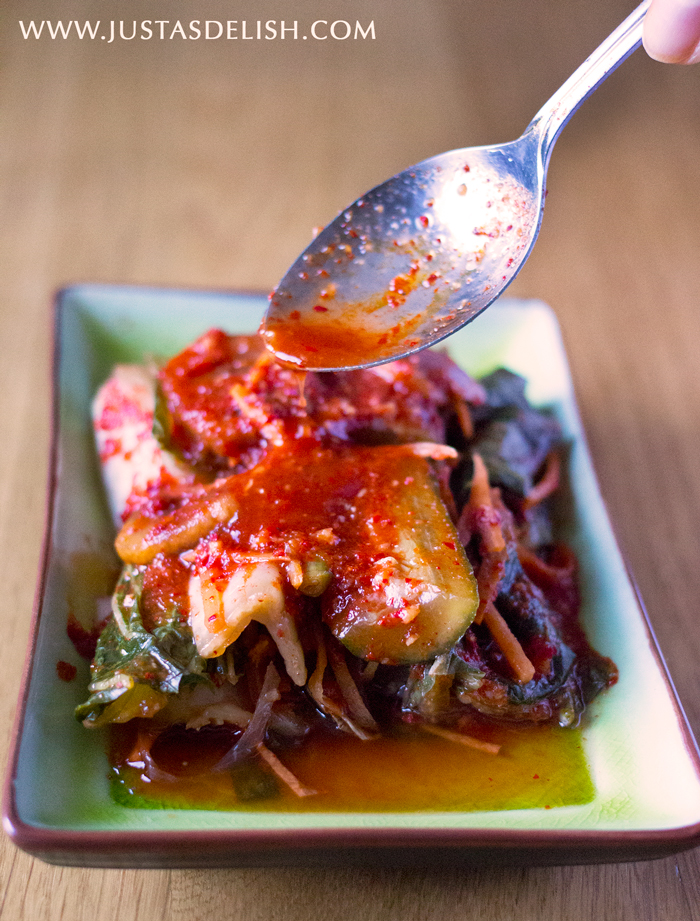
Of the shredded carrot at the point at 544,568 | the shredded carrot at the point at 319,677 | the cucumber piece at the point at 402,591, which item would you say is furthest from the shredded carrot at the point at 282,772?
the shredded carrot at the point at 544,568


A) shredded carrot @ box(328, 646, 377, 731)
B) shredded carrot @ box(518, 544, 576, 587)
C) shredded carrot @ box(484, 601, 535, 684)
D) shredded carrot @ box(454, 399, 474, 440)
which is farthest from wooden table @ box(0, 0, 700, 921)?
shredded carrot @ box(454, 399, 474, 440)

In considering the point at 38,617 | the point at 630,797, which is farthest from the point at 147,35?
the point at 630,797

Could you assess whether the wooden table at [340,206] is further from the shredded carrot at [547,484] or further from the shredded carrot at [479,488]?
the shredded carrot at [479,488]

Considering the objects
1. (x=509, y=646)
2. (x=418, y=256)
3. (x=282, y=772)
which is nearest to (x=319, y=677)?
(x=282, y=772)

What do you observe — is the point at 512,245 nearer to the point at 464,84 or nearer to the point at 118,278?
the point at 118,278

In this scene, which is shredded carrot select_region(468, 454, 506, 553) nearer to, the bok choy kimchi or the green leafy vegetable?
the bok choy kimchi

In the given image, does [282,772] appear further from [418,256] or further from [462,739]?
[418,256]
